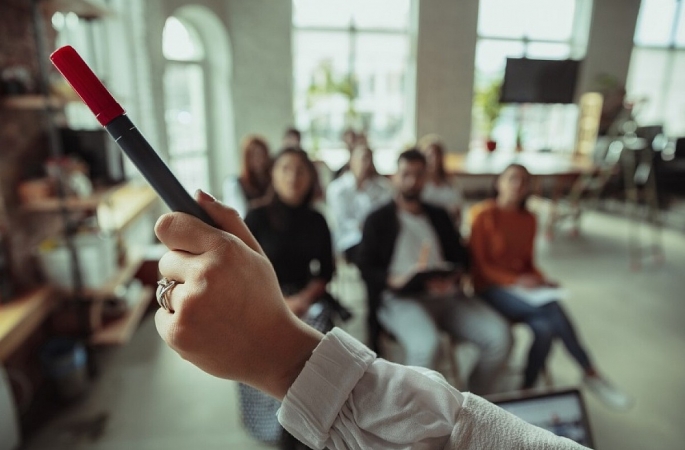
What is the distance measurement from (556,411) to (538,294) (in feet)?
3.07

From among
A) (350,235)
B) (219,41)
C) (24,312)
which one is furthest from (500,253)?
(219,41)

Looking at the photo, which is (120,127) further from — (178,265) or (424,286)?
(424,286)

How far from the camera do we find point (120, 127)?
303mm

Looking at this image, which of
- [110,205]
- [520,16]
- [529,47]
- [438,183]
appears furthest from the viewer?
[438,183]

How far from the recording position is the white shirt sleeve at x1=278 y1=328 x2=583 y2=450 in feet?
1.08

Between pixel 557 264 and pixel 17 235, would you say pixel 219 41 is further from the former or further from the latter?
pixel 557 264

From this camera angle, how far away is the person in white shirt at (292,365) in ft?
1.06

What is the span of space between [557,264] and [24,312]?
13.0 feet

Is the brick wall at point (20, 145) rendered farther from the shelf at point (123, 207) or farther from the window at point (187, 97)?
the window at point (187, 97)

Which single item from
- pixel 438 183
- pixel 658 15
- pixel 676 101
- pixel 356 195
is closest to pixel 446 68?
pixel 438 183

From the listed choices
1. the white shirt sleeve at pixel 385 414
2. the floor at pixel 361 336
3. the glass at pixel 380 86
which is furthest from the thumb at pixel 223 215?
the glass at pixel 380 86

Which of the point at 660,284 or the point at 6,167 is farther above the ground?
the point at 6,167

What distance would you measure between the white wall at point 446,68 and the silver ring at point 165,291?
0.88 meters

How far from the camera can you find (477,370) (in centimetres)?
182
